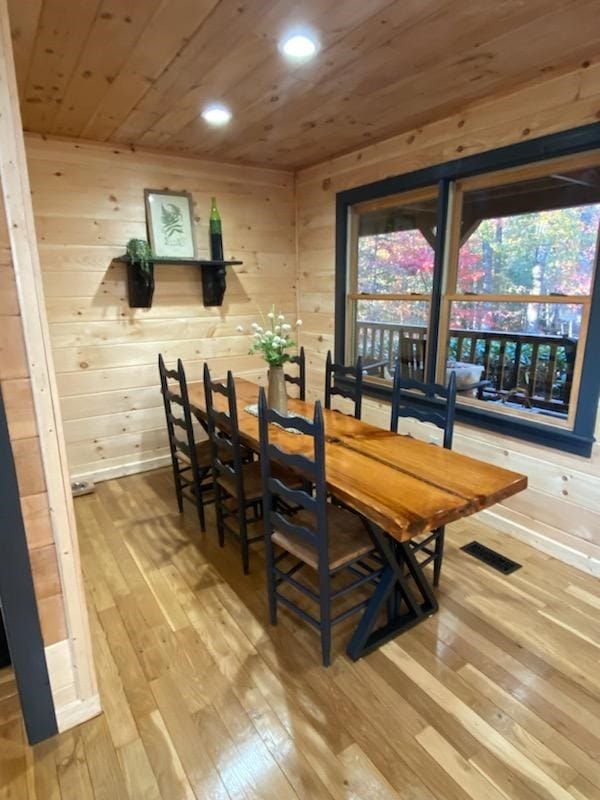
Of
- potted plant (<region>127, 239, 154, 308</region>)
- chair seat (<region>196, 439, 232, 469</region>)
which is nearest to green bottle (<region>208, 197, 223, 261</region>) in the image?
potted plant (<region>127, 239, 154, 308</region>)

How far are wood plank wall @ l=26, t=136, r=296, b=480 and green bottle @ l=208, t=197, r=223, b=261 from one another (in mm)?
70

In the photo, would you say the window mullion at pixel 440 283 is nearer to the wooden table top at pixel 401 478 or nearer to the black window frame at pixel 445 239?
the black window frame at pixel 445 239

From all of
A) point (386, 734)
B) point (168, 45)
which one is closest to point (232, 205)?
point (168, 45)

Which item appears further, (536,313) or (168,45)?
(536,313)

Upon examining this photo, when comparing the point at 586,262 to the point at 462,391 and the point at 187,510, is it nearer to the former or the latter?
the point at 462,391

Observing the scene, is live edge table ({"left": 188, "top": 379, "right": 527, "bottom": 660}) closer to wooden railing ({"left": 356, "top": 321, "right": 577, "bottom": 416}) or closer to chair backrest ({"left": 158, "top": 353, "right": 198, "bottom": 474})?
chair backrest ({"left": 158, "top": 353, "right": 198, "bottom": 474})

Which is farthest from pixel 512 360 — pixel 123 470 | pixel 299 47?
pixel 123 470

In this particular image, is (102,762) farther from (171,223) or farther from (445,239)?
(171,223)

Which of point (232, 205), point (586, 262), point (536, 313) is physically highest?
point (232, 205)

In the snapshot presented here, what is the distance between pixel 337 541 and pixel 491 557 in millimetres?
1186

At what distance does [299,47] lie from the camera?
186 centimetres

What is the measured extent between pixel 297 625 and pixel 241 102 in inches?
106

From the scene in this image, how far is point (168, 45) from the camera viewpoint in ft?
6.08

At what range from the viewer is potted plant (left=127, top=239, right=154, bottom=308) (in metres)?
3.21
